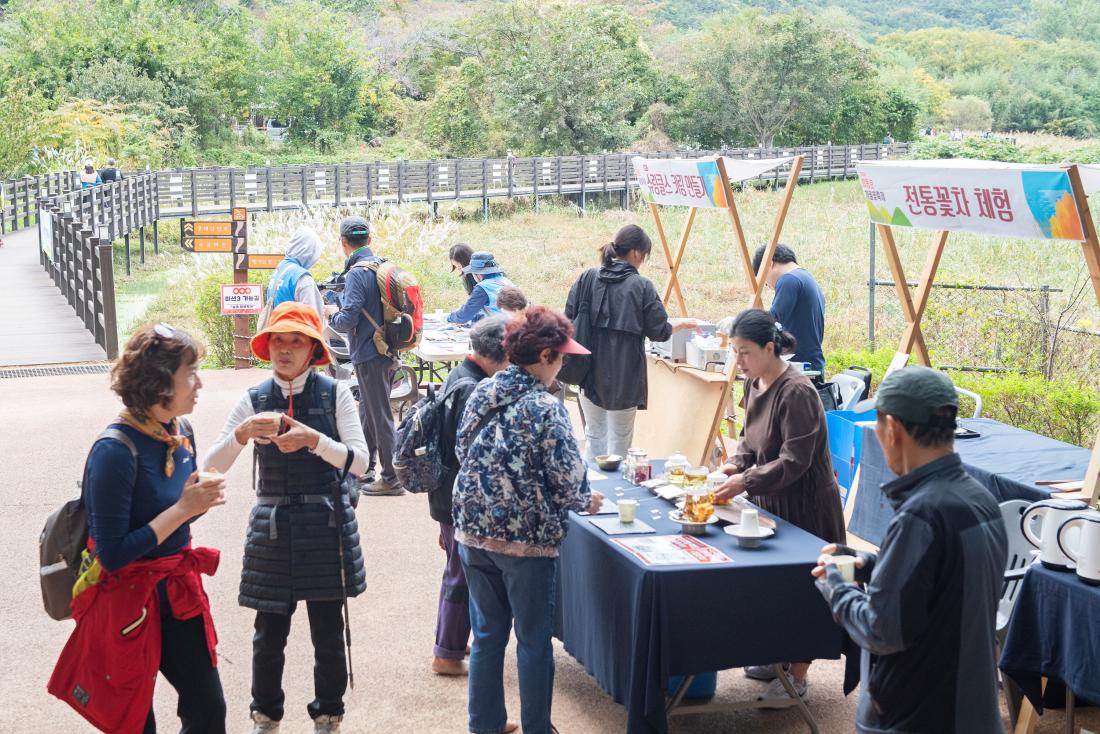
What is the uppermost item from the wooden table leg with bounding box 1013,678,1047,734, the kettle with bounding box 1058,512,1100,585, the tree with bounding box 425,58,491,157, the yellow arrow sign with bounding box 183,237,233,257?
the tree with bounding box 425,58,491,157

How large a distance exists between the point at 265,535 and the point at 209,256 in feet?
49.6

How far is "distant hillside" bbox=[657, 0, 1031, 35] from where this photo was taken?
12025 cm

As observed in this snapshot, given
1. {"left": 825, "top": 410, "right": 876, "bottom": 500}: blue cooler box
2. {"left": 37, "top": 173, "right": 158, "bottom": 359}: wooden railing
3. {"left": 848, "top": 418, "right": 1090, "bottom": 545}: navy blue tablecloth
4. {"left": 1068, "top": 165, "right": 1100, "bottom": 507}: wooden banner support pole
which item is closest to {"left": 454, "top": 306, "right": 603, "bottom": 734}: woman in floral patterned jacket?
{"left": 848, "top": 418, "right": 1090, "bottom": 545}: navy blue tablecloth

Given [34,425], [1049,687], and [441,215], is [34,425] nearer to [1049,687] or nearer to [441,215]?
[1049,687]

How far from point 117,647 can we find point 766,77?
5080 centimetres

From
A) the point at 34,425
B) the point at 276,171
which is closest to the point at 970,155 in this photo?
the point at 276,171

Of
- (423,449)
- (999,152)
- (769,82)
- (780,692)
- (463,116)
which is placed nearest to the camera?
(423,449)

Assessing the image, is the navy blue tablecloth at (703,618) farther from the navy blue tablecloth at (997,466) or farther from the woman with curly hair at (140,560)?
the woman with curly hair at (140,560)

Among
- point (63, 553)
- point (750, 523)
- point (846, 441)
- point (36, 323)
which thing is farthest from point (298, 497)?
point (36, 323)

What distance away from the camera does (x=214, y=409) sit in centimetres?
1019

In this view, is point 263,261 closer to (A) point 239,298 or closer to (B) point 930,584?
(A) point 239,298

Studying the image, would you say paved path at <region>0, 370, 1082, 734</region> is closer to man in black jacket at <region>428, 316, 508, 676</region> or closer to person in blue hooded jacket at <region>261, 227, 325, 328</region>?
man in black jacket at <region>428, 316, 508, 676</region>

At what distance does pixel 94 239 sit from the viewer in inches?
537

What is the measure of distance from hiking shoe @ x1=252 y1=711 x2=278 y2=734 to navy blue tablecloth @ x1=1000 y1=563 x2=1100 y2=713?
99.7 inches
